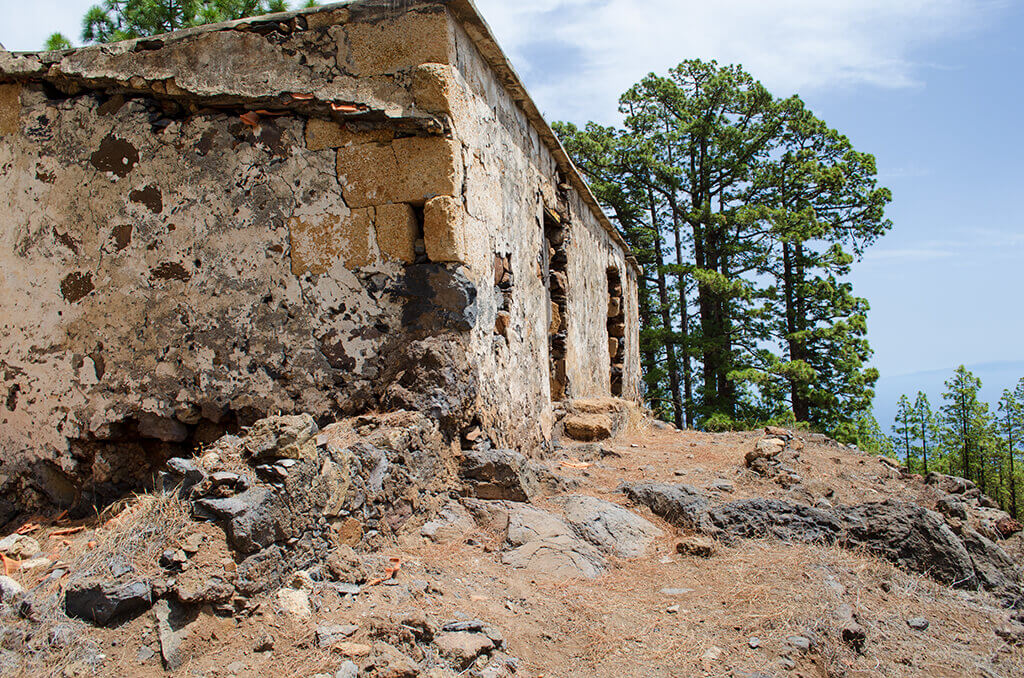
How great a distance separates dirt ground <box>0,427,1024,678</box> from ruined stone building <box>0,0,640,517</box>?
2.89ft

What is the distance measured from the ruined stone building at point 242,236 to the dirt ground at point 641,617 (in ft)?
2.89

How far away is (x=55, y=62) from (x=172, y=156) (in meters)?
1.00

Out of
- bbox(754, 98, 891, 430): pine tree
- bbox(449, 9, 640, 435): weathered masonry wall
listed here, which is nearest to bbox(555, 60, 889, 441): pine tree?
bbox(754, 98, 891, 430): pine tree

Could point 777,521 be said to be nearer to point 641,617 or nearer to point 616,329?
point 641,617

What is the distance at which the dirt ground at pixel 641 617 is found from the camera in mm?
2371

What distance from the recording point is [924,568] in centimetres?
374

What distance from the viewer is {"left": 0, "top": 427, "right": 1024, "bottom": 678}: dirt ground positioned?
2.37 metres

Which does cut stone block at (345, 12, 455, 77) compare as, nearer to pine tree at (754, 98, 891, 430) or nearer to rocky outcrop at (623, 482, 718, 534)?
rocky outcrop at (623, 482, 718, 534)

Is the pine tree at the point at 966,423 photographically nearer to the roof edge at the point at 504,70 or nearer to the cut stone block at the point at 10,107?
the roof edge at the point at 504,70

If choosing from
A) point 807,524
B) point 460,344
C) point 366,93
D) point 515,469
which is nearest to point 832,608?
point 807,524

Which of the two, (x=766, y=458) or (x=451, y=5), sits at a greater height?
(x=451, y=5)

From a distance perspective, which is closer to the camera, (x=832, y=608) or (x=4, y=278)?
(x=832, y=608)

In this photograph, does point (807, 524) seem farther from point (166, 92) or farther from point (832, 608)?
point (166, 92)

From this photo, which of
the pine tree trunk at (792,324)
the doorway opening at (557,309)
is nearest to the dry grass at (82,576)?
the doorway opening at (557,309)
